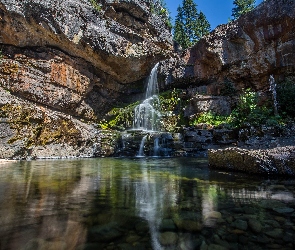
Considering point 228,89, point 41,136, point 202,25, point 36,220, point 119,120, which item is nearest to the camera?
point 36,220

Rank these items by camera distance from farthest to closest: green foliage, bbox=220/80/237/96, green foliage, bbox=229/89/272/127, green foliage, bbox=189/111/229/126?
green foliage, bbox=220/80/237/96 < green foliage, bbox=189/111/229/126 < green foliage, bbox=229/89/272/127

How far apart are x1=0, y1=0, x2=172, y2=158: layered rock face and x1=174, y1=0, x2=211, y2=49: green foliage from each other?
44.0ft

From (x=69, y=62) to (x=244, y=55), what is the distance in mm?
14232

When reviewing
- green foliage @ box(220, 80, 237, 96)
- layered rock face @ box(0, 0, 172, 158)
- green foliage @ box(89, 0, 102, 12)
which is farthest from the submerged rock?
green foliage @ box(89, 0, 102, 12)

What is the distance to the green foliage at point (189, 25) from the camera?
33719 millimetres

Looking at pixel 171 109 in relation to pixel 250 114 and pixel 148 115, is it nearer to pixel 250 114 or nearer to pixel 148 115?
pixel 148 115

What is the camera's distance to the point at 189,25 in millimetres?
35625

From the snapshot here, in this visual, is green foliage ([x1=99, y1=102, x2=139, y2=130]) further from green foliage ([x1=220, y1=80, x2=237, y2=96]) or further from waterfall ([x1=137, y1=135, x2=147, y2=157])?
green foliage ([x1=220, y1=80, x2=237, y2=96])

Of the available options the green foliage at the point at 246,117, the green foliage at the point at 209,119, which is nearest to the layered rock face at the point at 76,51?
the green foliage at the point at 209,119

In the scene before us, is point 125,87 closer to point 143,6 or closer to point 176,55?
point 176,55

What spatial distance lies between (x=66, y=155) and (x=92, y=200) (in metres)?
10.8

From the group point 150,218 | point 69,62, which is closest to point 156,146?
point 69,62

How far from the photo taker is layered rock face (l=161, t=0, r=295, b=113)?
15.7 meters

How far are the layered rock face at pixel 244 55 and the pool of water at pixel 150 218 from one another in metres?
14.6
